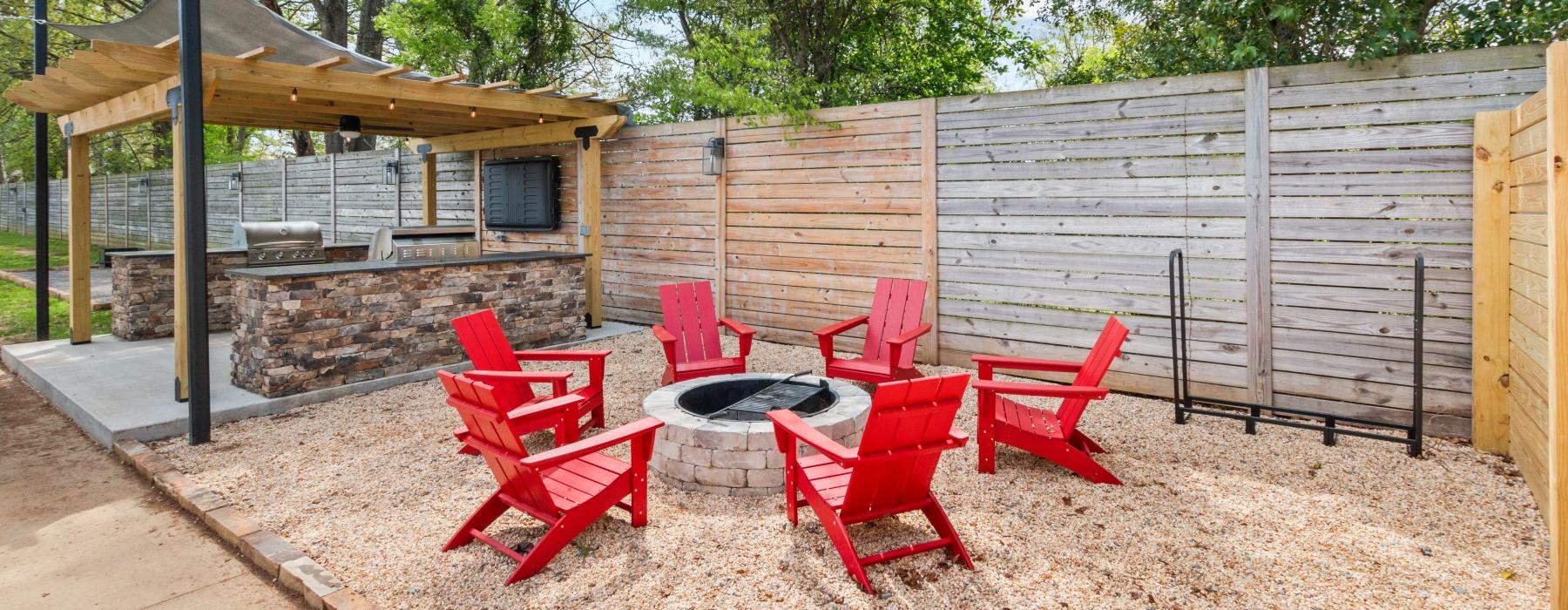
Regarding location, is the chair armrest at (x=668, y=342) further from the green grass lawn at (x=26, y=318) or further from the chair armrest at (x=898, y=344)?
the green grass lawn at (x=26, y=318)

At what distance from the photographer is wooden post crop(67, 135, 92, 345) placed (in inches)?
259

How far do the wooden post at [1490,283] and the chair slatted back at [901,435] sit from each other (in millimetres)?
3027

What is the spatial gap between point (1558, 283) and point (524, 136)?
7.63 meters

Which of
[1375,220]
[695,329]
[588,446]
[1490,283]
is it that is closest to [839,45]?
[695,329]

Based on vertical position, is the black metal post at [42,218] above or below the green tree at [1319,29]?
below

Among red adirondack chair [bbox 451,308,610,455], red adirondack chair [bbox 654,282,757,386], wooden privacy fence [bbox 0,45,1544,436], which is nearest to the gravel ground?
red adirondack chair [bbox 451,308,610,455]

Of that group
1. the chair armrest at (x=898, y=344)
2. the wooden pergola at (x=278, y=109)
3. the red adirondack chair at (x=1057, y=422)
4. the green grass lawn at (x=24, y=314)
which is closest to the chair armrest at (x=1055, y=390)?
the red adirondack chair at (x=1057, y=422)

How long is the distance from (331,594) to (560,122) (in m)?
5.74

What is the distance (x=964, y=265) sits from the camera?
19.4ft

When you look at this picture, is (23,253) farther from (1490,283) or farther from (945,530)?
(1490,283)

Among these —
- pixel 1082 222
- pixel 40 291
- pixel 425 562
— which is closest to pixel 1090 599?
pixel 425 562

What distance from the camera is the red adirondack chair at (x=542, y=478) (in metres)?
2.68

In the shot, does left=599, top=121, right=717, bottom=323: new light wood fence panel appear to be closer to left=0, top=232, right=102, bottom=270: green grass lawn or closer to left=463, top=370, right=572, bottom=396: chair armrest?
left=463, top=370, right=572, bottom=396: chair armrest

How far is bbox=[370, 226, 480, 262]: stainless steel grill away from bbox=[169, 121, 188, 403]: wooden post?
1647mm
